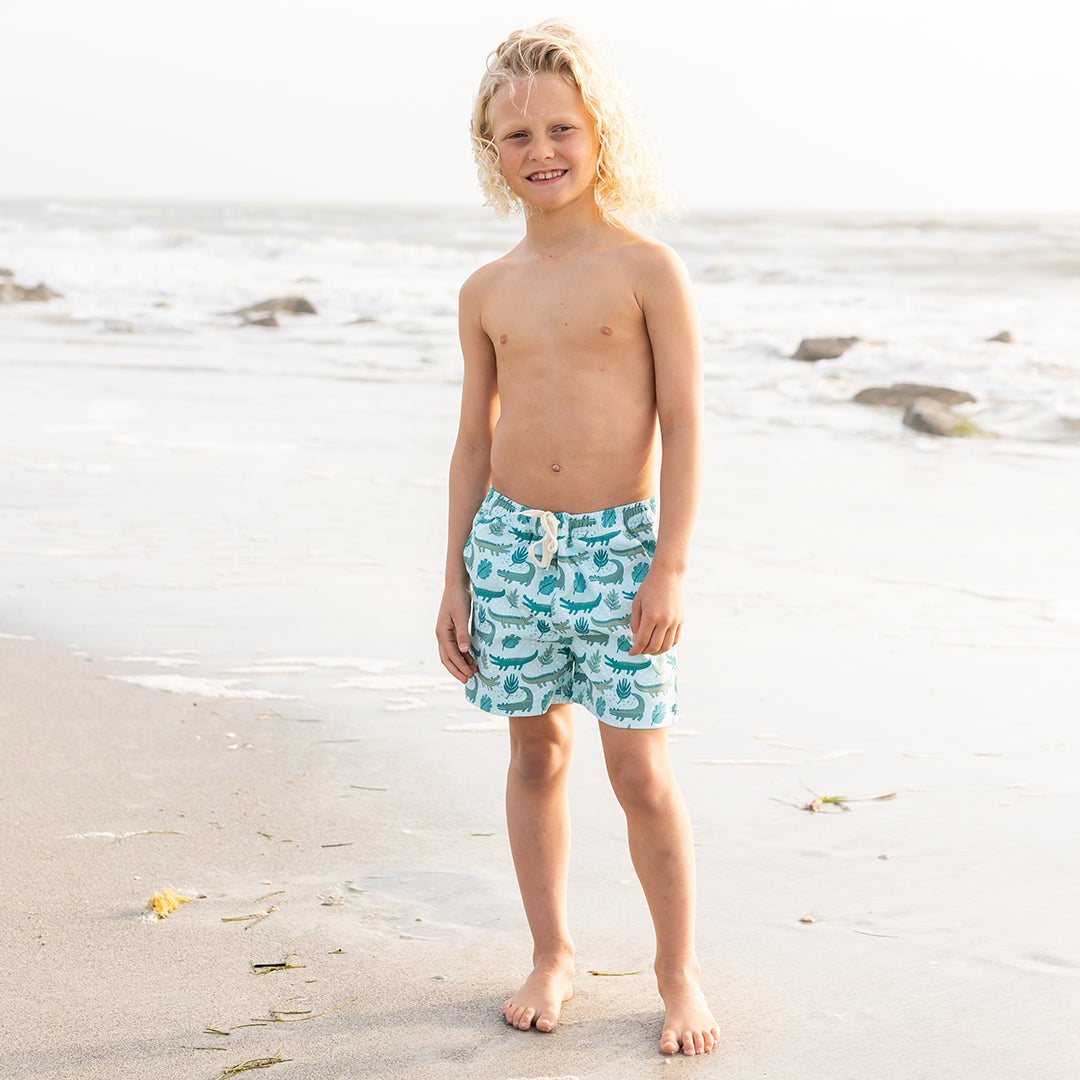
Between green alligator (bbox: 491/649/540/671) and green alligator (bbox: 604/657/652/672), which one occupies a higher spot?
green alligator (bbox: 604/657/652/672)

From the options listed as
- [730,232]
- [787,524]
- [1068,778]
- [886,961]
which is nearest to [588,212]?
[886,961]

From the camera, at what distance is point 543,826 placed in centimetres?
254

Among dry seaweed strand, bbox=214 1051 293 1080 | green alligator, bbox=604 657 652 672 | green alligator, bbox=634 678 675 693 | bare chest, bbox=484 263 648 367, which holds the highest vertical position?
bare chest, bbox=484 263 648 367

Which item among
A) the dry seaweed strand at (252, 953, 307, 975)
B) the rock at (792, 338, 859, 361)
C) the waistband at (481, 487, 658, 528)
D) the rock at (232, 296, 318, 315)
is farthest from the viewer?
the rock at (232, 296, 318, 315)

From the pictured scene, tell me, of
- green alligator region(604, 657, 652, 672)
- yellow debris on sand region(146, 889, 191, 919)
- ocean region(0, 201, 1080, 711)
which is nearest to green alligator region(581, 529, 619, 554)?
green alligator region(604, 657, 652, 672)

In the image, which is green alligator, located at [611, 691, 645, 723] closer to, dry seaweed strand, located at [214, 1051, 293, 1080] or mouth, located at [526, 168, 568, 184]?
dry seaweed strand, located at [214, 1051, 293, 1080]

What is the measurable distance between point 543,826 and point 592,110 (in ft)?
4.40

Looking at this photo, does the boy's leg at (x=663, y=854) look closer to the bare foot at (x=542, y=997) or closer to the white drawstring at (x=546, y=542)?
the bare foot at (x=542, y=997)

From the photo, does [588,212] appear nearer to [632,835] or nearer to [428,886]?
[632,835]

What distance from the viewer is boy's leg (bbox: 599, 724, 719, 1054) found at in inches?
92.8

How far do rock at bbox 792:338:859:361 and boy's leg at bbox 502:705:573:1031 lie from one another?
38.0 ft

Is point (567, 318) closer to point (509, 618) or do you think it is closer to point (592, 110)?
point (592, 110)

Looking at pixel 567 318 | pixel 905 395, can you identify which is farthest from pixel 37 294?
pixel 567 318

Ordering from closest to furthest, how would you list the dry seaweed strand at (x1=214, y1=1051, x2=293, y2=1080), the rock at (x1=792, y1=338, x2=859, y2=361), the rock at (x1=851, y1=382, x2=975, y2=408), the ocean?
the dry seaweed strand at (x1=214, y1=1051, x2=293, y2=1080) → the ocean → the rock at (x1=851, y1=382, x2=975, y2=408) → the rock at (x1=792, y1=338, x2=859, y2=361)
